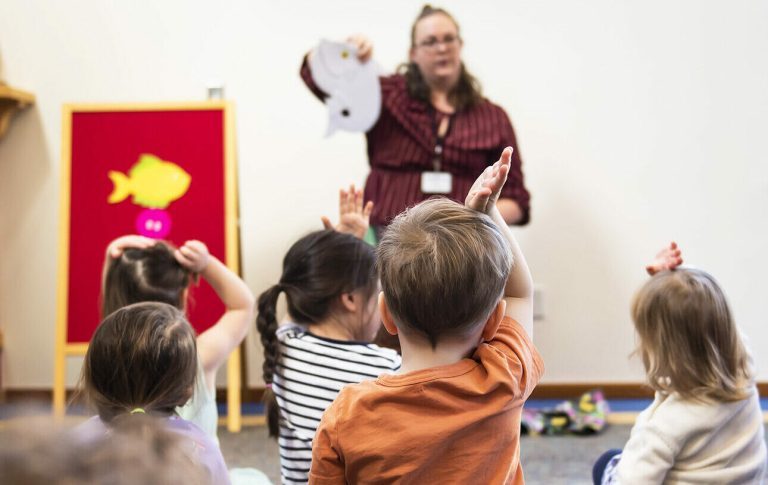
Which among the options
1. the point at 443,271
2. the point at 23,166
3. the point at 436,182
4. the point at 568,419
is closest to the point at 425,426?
the point at 443,271

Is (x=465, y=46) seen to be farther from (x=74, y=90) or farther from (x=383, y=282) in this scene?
(x=383, y=282)

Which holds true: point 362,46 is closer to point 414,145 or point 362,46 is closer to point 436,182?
point 414,145

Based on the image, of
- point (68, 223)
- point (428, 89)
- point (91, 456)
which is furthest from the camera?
point (68, 223)

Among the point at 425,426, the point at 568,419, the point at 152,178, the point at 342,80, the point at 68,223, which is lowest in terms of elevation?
the point at 568,419

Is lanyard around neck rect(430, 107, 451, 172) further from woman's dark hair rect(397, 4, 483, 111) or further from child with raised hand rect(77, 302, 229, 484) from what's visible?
child with raised hand rect(77, 302, 229, 484)

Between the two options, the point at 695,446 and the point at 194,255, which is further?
the point at 194,255

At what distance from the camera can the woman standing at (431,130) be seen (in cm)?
Result: 269

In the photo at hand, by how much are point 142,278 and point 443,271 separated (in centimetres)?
86

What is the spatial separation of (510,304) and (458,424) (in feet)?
0.71

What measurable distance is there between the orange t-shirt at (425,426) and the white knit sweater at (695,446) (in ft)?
1.77

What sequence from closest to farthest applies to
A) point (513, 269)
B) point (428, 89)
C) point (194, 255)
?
point (513, 269) < point (194, 255) < point (428, 89)

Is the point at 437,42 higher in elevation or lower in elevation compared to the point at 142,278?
higher

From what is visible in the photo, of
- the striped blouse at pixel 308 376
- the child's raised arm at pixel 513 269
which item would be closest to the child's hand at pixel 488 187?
the child's raised arm at pixel 513 269

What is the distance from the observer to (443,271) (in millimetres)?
963
